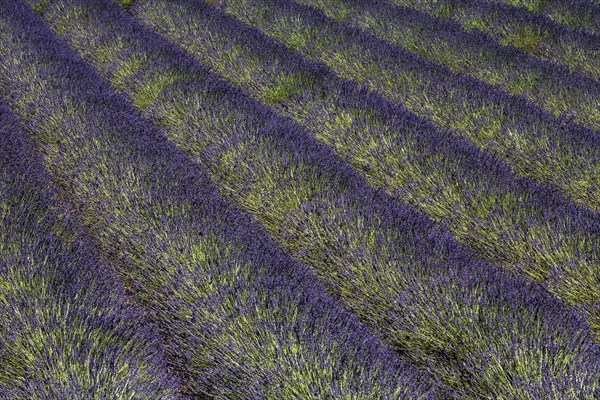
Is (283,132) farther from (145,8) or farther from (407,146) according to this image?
(145,8)

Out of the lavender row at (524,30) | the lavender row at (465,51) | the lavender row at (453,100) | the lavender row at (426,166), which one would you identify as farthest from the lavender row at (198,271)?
the lavender row at (524,30)

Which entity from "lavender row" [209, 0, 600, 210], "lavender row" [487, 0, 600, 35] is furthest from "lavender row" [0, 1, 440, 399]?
"lavender row" [487, 0, 600, 35]

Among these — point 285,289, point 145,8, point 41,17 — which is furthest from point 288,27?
point 285,289

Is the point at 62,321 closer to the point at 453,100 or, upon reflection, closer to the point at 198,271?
the point at 198,271

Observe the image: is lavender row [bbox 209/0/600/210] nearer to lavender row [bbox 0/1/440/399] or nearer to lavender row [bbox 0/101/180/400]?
lavender row [bbox 0/1/440/399]

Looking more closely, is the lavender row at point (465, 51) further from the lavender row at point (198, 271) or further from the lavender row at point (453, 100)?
the lavender row at point (198, 271)
